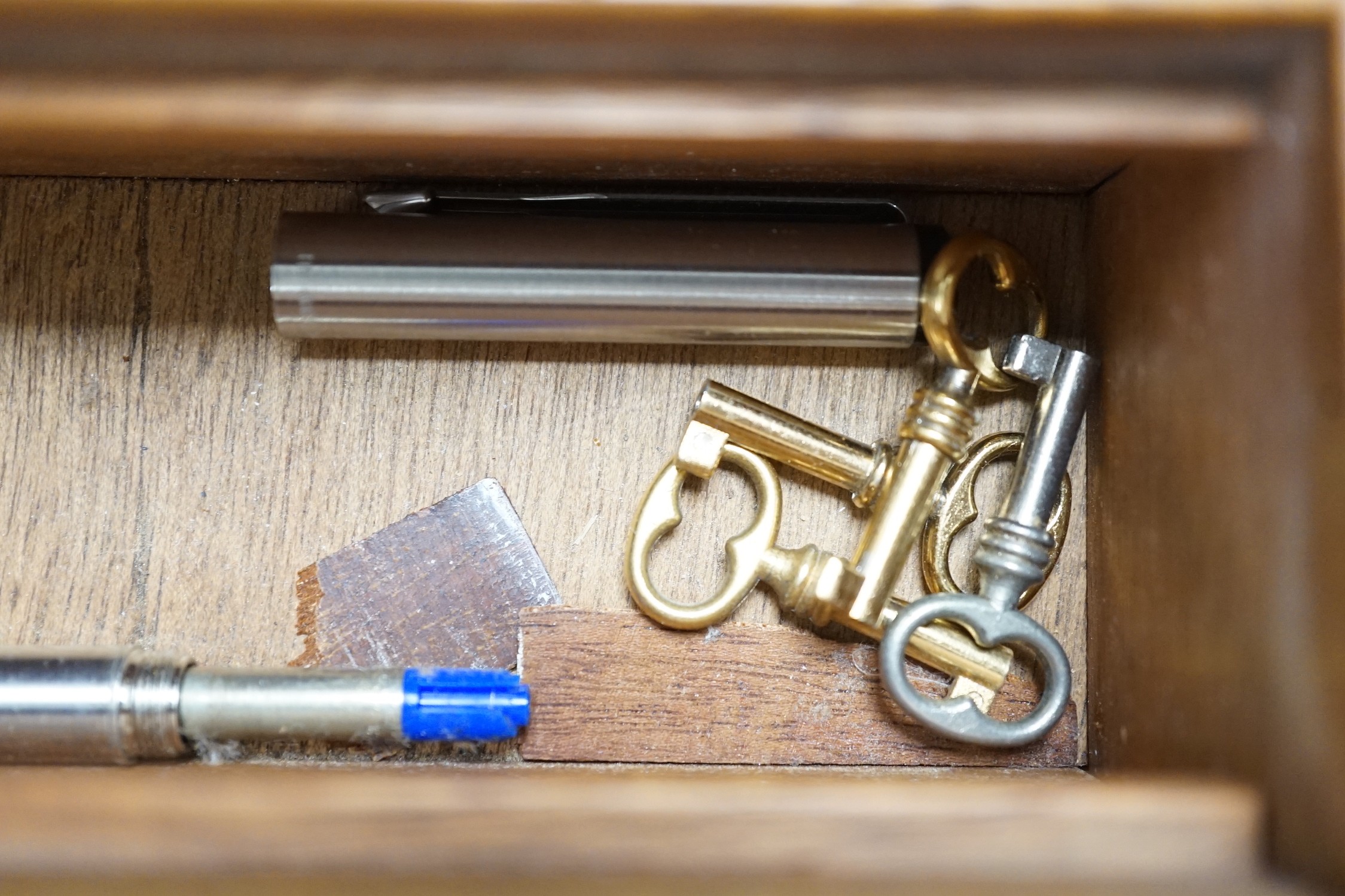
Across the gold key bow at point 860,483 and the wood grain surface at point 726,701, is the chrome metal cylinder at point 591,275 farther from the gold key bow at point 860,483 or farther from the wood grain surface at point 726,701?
the wood grain surface at point 726,701

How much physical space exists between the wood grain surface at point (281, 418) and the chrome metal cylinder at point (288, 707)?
2.3 inches

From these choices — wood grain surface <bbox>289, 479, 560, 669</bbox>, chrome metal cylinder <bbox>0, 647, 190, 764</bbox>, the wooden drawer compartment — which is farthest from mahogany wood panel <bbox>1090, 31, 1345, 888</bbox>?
chrome metal cylinder <bbox>0, 647, 190, 764</bbox>

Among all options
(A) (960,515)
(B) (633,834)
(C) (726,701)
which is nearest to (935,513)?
(A) (960,515)

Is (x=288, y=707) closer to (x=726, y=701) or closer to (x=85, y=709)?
(x=85, y=709)

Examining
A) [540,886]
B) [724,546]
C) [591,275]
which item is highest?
[591,275]

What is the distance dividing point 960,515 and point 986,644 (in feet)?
0.20

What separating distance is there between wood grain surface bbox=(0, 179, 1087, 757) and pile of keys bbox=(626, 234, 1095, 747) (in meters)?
0.02

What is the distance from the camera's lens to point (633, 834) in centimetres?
34

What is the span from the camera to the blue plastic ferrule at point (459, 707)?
0.46m

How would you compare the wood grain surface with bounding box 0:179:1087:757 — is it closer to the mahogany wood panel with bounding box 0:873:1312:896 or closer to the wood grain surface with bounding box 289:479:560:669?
the wood grain surface with bounding box 289:479:560:669

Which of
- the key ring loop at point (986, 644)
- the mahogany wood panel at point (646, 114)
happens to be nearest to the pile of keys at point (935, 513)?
the key ring loop at point (986, 644)

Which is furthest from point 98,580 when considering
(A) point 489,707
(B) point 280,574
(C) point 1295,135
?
(C) point 1295,135

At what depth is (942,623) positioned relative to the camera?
0.49m

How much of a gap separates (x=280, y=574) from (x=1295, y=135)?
1.43 feet
